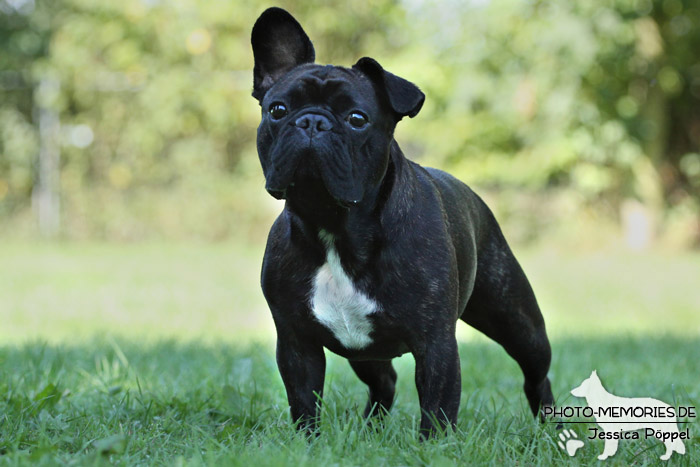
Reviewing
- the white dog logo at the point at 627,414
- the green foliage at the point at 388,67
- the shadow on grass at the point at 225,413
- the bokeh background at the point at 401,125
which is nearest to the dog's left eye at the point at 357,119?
the shadow on grass at the point at 225,413

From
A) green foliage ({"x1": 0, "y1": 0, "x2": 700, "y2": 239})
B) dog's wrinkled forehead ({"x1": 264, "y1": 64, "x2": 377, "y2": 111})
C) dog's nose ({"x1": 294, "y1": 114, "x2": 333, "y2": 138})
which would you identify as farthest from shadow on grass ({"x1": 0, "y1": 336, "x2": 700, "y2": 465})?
green foliage ({"x1": 0, "y1": 0, "x2": 700, "y2": 239})

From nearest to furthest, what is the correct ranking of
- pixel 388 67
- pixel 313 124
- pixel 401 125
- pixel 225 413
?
pixel 313 124, pixel 225 413, pixel 388 67, pixel 401 125

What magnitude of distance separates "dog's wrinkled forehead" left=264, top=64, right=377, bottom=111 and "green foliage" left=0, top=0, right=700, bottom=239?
51.5ft

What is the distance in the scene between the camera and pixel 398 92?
2.97m

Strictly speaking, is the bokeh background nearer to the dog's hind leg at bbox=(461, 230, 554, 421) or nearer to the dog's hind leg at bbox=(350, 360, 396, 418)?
the dog's hind leg at bbox=(350, 360, 396, 418)

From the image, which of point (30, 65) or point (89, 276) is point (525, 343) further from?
point (30, 65)

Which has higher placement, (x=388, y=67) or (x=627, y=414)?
(x=388, y=67)

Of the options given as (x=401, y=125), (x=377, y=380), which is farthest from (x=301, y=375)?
(x=401, y=125)

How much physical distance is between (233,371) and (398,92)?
109 inches

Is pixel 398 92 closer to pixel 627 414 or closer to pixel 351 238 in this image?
pixel 351 238

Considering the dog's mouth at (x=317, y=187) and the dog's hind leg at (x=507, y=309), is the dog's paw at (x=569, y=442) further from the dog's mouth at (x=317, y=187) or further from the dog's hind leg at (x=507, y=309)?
the dog's mouth at (x=317, y=187)

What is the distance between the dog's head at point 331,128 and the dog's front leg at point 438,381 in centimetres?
62

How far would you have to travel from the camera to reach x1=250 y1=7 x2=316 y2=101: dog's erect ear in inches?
129

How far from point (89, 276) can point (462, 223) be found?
1031cm
